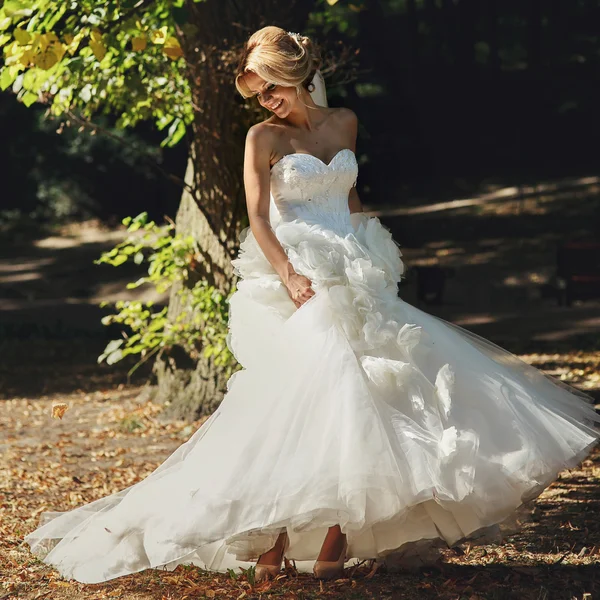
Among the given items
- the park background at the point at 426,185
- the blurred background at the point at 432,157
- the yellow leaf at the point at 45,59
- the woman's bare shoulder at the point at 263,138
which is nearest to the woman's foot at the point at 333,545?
the woman's bare shoulder at the point at 263,138

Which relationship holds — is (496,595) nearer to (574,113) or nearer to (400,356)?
(400,356)

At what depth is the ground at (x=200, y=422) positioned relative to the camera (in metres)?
3.81

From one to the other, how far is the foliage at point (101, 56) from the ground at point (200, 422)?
2456 mm

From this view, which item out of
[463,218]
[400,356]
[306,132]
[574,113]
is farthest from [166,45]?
[574,113]

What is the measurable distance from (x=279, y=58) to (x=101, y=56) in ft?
7.85

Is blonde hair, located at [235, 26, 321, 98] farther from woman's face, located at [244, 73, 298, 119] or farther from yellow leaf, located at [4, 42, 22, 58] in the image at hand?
yellow leaf, located at [4, 42, 22, 58]

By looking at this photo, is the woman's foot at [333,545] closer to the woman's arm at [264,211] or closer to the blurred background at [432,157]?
the woman's arm at [264,211]

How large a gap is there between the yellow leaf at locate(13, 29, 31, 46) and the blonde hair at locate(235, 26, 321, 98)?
85.7 inches

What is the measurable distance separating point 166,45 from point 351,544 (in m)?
3.98

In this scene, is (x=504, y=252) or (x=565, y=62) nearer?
(x=504, y=252)

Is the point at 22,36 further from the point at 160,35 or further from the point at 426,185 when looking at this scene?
the point at 426,185

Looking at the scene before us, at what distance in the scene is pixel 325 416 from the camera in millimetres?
3432

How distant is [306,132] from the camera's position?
3898mm

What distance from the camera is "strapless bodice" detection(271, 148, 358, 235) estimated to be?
3.78 metres
